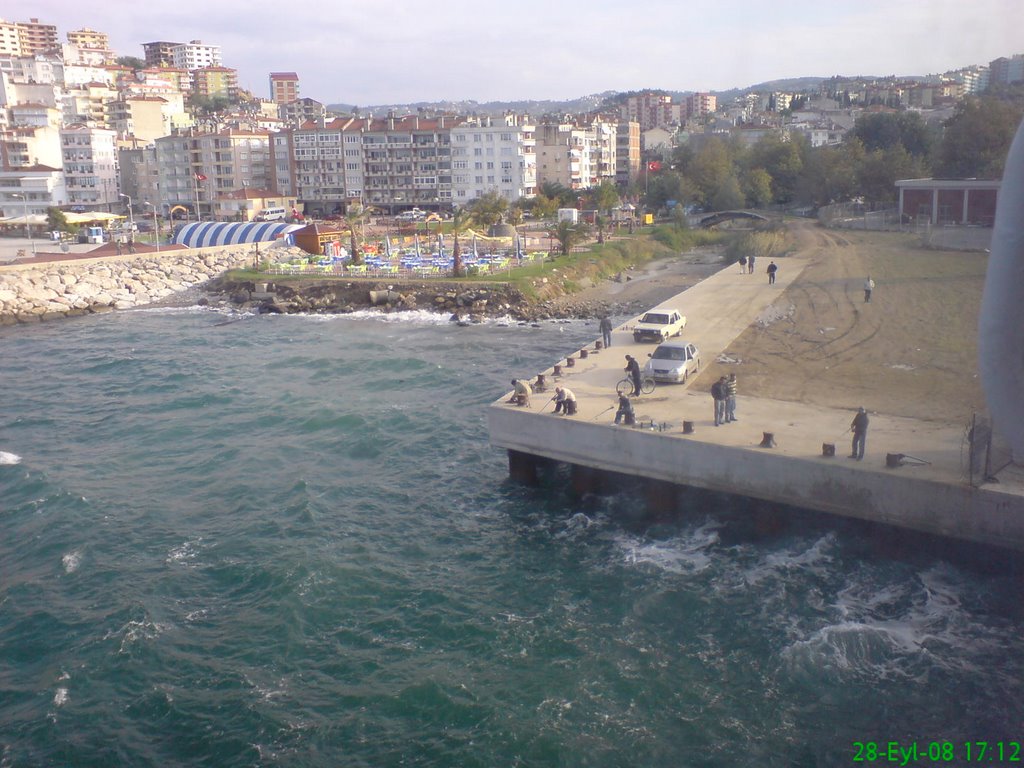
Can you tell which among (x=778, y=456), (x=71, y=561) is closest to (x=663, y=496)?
(x=778, y=456)

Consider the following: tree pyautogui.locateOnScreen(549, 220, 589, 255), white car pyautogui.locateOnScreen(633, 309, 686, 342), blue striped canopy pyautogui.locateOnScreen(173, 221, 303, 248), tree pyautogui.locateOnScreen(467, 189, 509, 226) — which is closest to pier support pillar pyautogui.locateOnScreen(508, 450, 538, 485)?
white car pyautogui.locateOnScreen(633, 309, 686, 342)

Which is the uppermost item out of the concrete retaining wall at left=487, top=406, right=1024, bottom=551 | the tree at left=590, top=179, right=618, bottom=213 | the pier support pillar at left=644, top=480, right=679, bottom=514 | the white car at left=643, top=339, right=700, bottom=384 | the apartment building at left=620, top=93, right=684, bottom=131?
the apartment building at left=620, top=93, right=684, bottom=131

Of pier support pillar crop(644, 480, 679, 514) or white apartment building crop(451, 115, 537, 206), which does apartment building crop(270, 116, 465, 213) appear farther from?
pier support pillar crop(644, 480, 679, 514)

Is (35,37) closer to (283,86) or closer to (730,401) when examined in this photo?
(283,86)

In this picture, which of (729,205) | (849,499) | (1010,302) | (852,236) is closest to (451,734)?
(849,499)

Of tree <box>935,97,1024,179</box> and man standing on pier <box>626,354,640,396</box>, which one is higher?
tree <box>935,97,1024,179</box>

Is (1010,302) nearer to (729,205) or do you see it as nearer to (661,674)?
(661,674)
